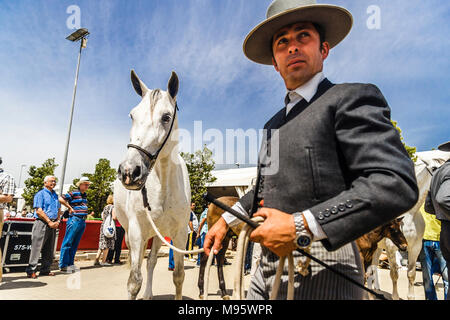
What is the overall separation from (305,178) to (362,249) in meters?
3.70

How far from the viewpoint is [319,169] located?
3.74 feet

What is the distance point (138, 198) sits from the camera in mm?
3172

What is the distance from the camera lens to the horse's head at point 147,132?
229cm

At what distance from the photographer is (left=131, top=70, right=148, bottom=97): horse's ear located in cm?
315

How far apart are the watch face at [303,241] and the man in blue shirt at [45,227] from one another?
21.4ft

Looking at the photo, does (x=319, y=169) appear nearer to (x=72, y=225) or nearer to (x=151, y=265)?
(x=151, y=265)

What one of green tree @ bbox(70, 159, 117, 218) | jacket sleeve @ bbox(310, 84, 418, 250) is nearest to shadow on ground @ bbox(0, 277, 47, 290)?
jacket sleeve @ bbox(310, 84, 418, 250)

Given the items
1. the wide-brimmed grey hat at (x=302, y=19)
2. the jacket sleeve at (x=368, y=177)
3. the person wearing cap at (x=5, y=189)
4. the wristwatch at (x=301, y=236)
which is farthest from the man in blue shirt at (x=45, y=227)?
the jacket sleeve at (x=368, y=177)

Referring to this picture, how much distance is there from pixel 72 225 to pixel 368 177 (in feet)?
23.7

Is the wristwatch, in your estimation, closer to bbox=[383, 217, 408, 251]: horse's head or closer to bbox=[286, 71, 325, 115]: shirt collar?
bbox=[286, 71, 325, 115]: shirt collar

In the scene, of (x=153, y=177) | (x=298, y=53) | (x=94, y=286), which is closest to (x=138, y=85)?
(x=153, y=177)

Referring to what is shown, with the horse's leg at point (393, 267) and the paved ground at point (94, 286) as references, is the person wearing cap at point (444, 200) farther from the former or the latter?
the paved ground at point (94, 286)

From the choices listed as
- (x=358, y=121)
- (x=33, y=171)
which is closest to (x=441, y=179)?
(x=358, y=121)
